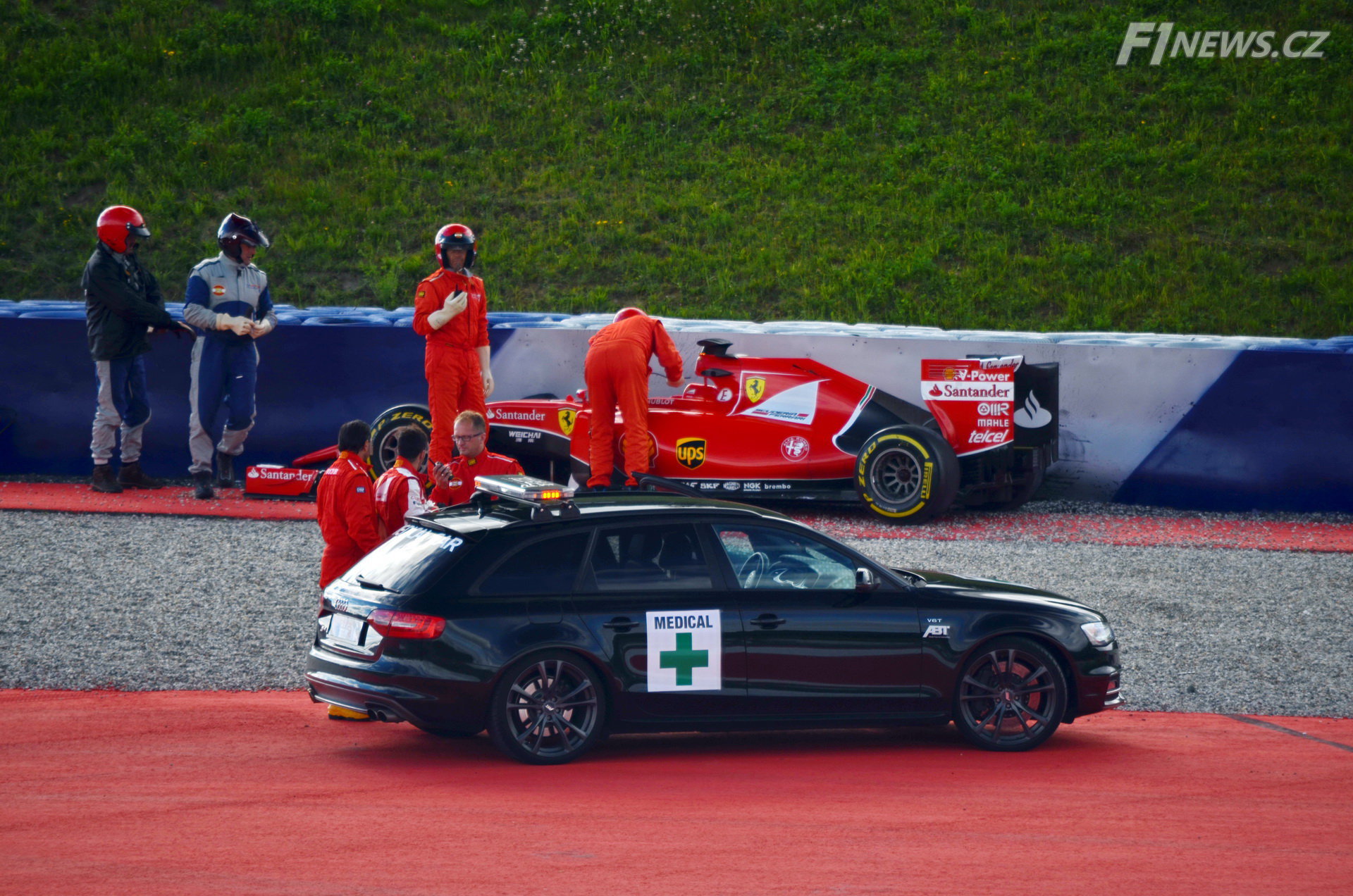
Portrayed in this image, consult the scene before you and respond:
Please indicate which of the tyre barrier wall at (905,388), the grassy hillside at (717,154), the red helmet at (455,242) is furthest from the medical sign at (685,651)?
the grassy hillside at (717,154)

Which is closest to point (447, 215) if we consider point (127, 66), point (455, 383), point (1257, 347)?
point (127, 66)

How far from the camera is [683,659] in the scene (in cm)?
639

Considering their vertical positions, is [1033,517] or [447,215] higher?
[447,215]

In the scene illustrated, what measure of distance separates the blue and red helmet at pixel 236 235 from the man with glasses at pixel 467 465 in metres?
5.42

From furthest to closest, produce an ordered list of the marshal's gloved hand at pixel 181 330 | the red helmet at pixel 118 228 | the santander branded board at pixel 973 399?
the marshal's gloved hand at pixel 181 330 → the red helmet at pixel 118 228 → the santander branded board at pixel 973 399

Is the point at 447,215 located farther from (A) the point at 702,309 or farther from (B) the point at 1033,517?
(B) the point at 1033,517

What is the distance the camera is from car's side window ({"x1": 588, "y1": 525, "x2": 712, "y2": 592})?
6445 mm

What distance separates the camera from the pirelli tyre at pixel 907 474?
38.4 ft

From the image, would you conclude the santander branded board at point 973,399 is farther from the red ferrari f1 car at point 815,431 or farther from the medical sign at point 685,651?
the medical sign at point 685,651

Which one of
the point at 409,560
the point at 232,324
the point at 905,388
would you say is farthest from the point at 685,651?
the point at 232,324

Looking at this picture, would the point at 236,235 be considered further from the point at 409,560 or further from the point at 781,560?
the point at 781,560

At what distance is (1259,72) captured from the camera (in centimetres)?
2317

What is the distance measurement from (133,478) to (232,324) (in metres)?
1.80

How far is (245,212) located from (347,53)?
15.2 feet
